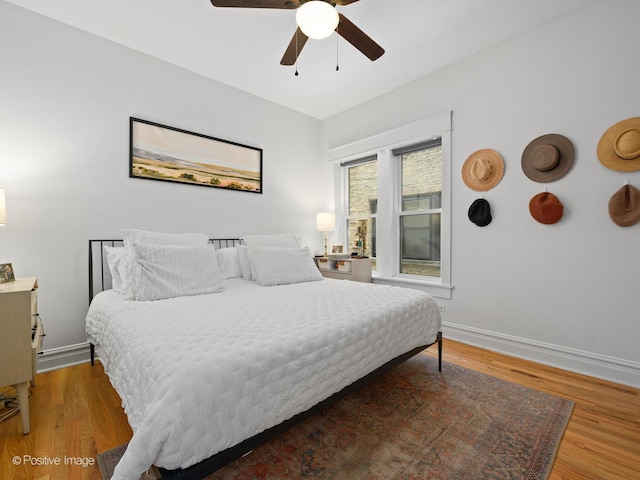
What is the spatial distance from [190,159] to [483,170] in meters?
2.86

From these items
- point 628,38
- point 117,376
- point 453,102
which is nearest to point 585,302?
point 628,38

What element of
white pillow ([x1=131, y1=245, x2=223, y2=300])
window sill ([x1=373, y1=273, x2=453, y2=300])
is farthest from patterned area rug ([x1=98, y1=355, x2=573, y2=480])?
window sill ([x1=373, y1=273, x2=453, y2=300])

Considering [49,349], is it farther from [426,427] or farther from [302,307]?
[426,427]

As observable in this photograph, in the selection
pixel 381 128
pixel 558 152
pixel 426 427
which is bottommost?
pixel 426 427

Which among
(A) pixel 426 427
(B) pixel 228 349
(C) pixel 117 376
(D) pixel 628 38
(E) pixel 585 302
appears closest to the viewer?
(B) pixel 228 349

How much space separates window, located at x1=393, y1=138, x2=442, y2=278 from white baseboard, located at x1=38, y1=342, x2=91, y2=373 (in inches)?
126

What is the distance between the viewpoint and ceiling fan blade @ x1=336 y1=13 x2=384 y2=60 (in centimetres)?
191

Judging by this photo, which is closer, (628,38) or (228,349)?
(228,349)

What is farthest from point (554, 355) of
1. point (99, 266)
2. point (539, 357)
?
point (99, 266)

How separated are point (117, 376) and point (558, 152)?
10.7 feet

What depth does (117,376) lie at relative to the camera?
1.47 m

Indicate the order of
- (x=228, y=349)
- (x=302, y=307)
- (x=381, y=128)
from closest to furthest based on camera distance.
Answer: (x=228, y=349), (x=302, y=307), (x=381, y=128)

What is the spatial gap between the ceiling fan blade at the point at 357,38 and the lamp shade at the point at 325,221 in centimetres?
206

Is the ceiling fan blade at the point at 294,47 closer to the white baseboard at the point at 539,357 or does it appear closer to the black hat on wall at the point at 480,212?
the black hat on wall at the point at 480,212
